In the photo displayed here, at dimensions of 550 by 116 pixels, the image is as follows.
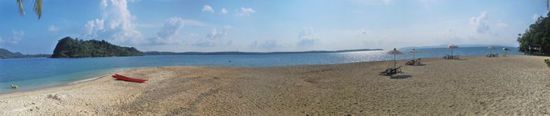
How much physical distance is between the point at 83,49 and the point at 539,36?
140331 mm

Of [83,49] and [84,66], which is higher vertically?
[83,49]

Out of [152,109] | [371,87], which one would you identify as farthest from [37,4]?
[371,87]

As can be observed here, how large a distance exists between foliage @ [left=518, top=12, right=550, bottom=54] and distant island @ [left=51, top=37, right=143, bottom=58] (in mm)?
134680

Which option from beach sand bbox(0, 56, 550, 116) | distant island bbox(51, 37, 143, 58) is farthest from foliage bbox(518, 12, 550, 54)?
distant island bbox(51, 37, 143, 58)

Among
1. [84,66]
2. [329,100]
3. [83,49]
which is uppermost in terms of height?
[83,49]

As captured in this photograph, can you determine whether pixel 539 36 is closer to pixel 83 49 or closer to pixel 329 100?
pixel 329 100

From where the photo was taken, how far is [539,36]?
4347 cm

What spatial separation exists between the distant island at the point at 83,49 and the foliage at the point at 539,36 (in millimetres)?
134680

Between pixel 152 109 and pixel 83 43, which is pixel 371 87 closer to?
pixel 152 109

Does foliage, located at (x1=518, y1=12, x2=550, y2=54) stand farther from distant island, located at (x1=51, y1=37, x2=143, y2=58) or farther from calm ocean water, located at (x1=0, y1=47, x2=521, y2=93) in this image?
distant island, located at (x1=51, y1=37, x2=143, y2=58)

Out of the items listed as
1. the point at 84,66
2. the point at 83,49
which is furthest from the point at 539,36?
the point at 83,49

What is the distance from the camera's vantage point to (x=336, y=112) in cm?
1069

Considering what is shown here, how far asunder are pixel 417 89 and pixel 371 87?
1875 mm

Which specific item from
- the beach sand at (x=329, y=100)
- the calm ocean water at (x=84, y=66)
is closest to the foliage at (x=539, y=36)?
the calm ocean water at (x=84, y=66)
